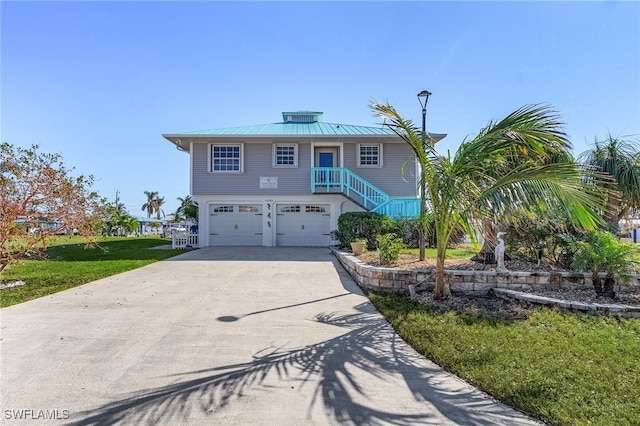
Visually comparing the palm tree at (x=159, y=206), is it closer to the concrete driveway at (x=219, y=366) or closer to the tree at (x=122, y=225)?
the tree at (x=122, y=225)

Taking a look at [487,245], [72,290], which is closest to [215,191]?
[72,290]

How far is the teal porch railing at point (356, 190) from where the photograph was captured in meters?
14.7

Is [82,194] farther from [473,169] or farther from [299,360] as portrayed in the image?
[473,169]

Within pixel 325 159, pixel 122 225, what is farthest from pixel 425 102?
pixel 122 225

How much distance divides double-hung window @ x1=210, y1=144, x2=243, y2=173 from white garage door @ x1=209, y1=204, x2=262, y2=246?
67.5 inches

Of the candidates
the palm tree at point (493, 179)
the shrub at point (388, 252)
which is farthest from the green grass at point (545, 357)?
the shrub at point (388, 252)

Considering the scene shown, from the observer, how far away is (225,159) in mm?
16047

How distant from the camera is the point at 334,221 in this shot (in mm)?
16125

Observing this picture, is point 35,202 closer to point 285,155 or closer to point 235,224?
point 235,224

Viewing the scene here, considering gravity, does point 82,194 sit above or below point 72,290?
above

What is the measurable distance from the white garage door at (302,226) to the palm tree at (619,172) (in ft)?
34.1

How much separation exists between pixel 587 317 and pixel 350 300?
11.8 ft

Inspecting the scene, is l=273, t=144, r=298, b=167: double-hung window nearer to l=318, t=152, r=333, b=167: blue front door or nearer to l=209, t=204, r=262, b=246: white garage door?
l=318, t=152, r=333, b=167: blue front door

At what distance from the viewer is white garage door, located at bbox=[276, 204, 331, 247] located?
643 inches
